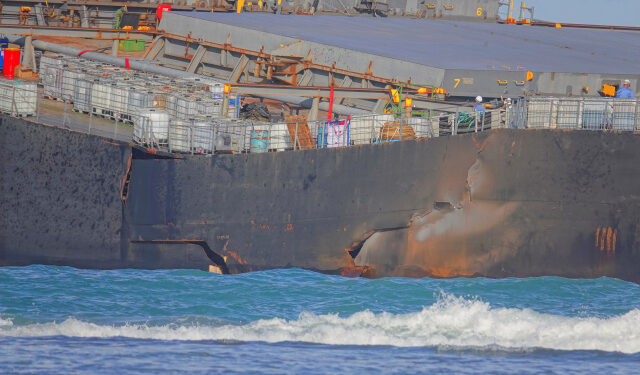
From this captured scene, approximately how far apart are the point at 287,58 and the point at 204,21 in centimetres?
632

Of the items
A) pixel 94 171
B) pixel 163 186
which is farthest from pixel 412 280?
pixel 94 171

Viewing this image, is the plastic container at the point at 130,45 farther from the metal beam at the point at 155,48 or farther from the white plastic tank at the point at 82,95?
the white plastic tank at the point at 82,95

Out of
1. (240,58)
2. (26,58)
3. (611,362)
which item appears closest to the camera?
(611,362)

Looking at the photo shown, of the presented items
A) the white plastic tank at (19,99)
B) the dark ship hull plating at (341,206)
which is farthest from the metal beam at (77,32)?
the dark ship hull plating at (341,206)

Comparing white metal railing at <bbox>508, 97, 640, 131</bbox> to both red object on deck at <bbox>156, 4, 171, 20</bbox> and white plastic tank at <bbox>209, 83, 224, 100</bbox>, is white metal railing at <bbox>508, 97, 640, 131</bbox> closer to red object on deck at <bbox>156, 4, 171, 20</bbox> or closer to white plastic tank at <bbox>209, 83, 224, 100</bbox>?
white plastic tank at <bbox>209, 83, 224, 100</bbox>

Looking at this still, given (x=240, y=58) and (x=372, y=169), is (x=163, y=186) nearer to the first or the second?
(x=372, y=169)

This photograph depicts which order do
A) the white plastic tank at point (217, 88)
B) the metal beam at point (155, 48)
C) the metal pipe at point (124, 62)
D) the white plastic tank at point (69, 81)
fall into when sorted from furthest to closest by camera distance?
the metal beam at point (155, 48) → the metal pipe at point (124, 62) → the white plastic tank at point (217, 88) → the white plastic tank at point (69, 81)

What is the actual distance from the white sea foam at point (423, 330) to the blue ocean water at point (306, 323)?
Answer: 0.14ft

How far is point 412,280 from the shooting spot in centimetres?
2786

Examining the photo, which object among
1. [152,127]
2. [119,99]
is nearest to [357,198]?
[152,127]

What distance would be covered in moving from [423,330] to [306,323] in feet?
8.92

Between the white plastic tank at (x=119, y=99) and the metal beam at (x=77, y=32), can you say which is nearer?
the white plastic tank at (x=119, y=99)

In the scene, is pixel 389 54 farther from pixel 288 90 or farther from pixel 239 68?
pixel 288 90

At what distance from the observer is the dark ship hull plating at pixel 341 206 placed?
27344mm
